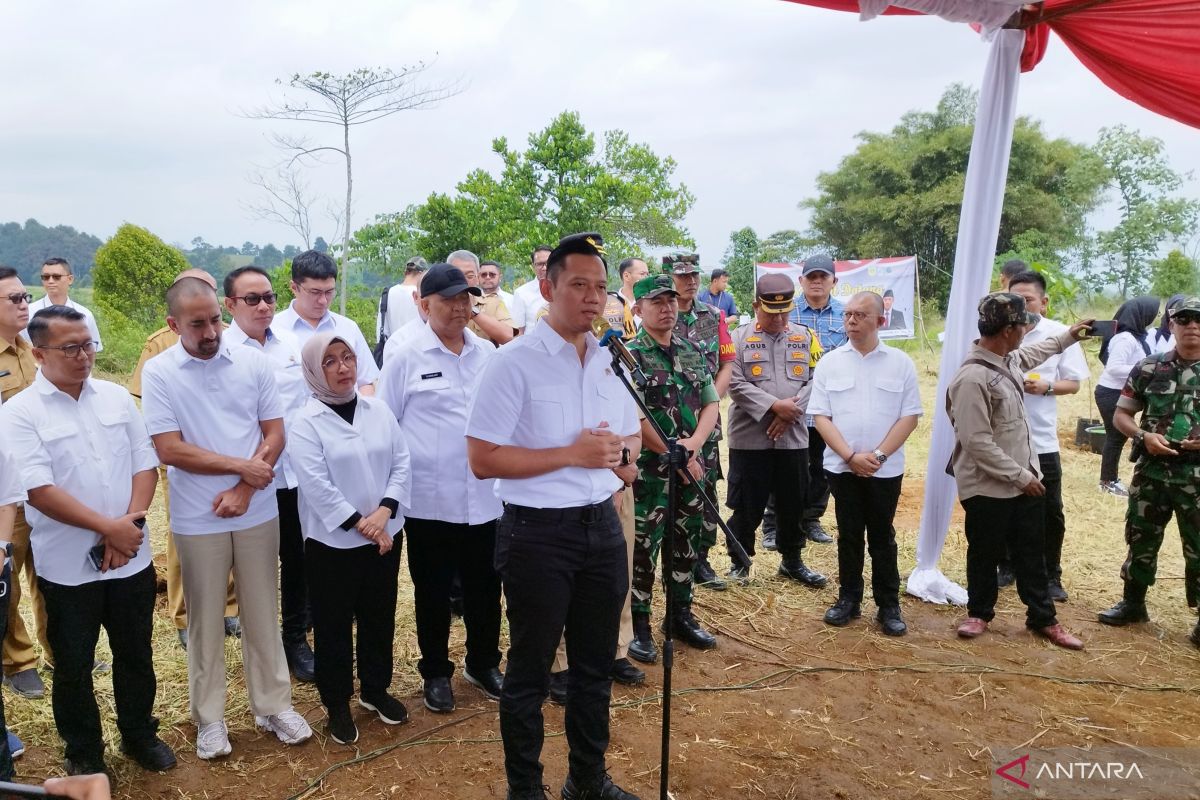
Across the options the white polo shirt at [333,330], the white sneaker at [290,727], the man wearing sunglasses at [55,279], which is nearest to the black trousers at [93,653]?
the white sneaker at [290,727]

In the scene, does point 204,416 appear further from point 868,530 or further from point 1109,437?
point 1109,437

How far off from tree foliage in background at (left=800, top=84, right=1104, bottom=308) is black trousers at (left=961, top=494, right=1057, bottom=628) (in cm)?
2684

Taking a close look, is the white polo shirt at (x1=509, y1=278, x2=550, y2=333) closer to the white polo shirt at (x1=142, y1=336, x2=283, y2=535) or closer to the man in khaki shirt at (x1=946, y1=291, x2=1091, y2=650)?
the man in khaki shirt at (x1=946, y1=291, x2=1091, y2=650)

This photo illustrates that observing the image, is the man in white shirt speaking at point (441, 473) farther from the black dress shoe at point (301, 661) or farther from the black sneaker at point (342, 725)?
the black dress shoe at point (301, 661)

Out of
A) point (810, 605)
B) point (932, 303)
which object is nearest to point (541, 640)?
point (810, 605)

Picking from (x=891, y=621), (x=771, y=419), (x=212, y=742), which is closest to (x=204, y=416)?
(x=212, y=742)

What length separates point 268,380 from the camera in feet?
12.0

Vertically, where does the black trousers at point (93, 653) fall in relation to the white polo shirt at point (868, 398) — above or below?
below

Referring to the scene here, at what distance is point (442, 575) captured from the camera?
3.98 metres

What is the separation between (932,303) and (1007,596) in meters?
23.6

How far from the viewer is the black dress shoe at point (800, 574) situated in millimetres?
5777

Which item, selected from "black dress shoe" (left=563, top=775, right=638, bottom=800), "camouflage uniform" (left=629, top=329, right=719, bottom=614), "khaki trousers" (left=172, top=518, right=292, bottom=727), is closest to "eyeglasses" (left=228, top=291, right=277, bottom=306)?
"khaki trousers" (left=172, top=518, right=292, bottom=727)

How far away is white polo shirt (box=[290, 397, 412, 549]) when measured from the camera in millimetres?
3504

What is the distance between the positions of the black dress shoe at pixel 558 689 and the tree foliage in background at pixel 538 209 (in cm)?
1596
